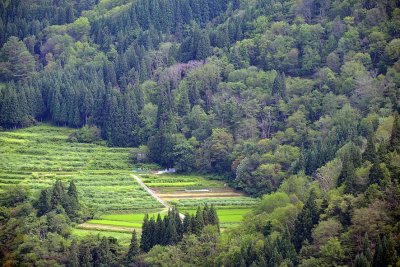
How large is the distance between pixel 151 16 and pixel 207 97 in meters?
41.4

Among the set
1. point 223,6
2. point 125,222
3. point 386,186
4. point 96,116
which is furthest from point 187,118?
point 386,186

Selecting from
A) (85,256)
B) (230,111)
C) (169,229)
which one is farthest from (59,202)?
(230,111)

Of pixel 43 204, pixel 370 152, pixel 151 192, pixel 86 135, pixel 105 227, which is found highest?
pixel 86 135

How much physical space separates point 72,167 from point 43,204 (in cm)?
2282

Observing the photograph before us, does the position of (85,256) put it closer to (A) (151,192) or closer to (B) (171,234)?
(B) (171,234)

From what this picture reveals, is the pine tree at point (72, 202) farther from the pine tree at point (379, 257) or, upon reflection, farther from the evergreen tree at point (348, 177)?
the pine tree at point (379, 257)

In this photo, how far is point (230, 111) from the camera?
118625 mm

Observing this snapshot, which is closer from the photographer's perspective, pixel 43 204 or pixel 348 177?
pixel 348 177

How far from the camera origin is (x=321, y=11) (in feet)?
424

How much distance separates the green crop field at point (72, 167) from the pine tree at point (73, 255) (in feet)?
52.2

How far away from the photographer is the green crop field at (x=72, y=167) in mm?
101387

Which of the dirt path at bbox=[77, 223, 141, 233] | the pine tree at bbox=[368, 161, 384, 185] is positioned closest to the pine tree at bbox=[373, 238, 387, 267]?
the pine tree at bbox=[368, 161, 384, 185]

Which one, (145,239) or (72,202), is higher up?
(72,202)

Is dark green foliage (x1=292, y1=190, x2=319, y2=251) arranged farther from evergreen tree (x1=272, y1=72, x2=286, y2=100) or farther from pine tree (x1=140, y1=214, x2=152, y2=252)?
evergreen tree (x1=272, y1=72, x2=286, y2=100)
